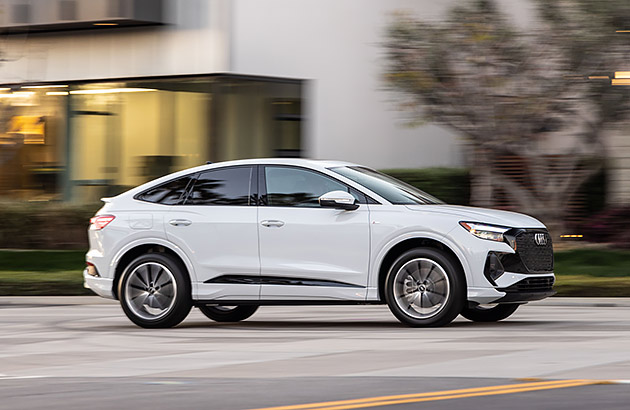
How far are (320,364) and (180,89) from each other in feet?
50.3

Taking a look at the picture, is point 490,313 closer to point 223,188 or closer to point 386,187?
point 386,187

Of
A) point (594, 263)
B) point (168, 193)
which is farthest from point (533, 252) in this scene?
point (594, 263)

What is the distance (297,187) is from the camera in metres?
12.1

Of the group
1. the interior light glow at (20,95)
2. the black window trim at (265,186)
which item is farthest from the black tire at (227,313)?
the interior light glow at (20,95)

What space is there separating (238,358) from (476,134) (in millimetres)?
12187

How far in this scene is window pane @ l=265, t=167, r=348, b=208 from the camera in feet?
39.3

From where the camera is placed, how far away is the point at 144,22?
23172 mm

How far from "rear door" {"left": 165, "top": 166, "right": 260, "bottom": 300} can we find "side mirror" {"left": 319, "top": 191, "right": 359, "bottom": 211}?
74 cm

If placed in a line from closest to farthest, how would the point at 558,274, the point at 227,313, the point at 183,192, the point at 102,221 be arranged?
the point at 183,192 → the point at 102,221 → the point at 227,313 → the point at 558,274

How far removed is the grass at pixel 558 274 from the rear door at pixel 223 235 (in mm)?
6225

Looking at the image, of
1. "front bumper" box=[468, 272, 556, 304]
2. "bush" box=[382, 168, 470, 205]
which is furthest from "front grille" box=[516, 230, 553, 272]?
"bush" box=[382, 168, 470, 205]

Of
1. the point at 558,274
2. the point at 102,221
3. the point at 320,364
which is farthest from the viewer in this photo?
the point at 558,274

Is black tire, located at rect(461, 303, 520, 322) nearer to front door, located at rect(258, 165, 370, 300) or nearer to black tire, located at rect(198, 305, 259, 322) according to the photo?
front door, located at rect(258, 165, 370, 300)

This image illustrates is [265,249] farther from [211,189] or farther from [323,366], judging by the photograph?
[323,366]
